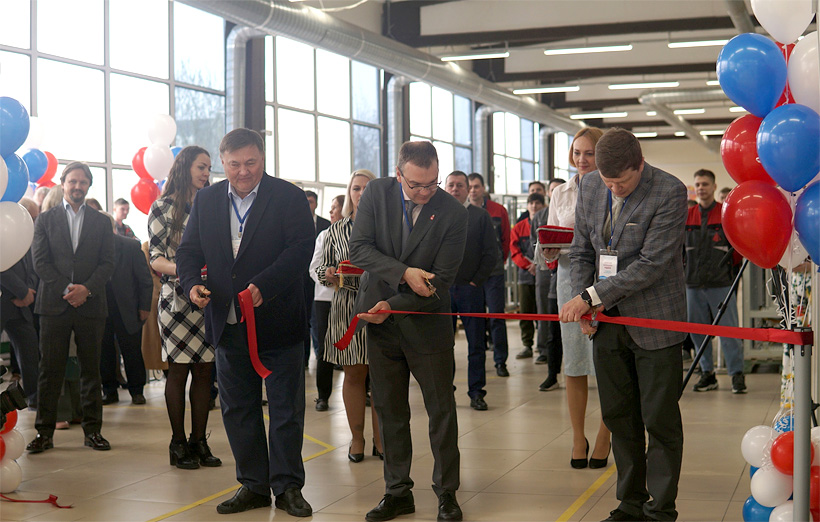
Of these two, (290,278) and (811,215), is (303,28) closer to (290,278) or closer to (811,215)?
(290,278)

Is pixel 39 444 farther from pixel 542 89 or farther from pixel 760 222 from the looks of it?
pixel 542 89

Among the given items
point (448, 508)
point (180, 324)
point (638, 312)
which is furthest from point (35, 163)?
point (638, 312)

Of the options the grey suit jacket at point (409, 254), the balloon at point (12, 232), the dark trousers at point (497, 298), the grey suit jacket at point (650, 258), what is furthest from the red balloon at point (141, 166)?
the grey suit jacket at point (650, 258)

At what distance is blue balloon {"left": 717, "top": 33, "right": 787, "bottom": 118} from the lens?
2859 mm

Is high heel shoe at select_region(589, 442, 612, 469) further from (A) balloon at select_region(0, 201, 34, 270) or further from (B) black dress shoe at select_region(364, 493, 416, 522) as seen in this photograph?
(A) balloon at select_region(0, 201, 34, 270)

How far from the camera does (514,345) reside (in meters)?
10.1

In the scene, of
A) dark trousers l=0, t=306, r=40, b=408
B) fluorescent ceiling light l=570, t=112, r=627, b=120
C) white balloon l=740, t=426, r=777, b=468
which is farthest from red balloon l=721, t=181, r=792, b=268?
fluorescent ceiling light l=570, t=112, r=627, b=120

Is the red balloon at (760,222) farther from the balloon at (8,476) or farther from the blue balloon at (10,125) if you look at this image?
the balloon at (8,476)

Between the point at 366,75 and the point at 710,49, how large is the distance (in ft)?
23.3

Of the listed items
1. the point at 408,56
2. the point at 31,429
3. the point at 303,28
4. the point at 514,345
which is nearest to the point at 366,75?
the point at 408,56

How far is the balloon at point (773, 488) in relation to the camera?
2.84m

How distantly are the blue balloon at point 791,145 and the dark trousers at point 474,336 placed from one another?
3.36 meters

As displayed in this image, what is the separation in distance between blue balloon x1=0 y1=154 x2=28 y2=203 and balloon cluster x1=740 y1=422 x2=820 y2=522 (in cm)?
340

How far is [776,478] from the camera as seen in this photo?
2.84 metres
